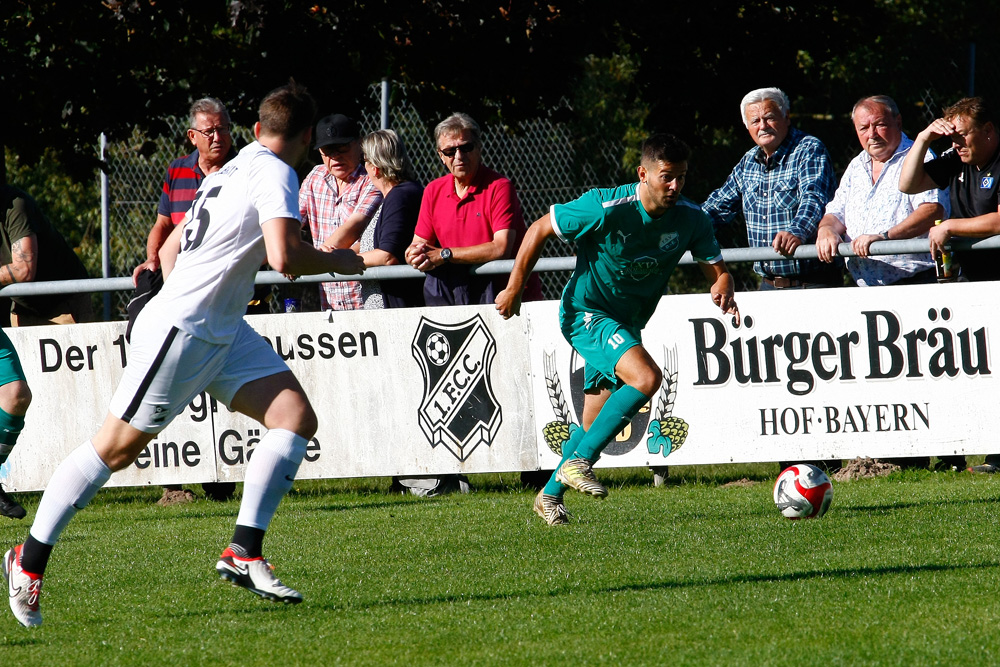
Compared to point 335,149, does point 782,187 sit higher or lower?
lower

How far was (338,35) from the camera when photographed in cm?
1435

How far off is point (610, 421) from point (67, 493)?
297 centimetres

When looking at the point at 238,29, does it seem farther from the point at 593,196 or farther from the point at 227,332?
→ the point at 227,332

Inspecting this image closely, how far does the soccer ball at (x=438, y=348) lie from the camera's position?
28.6 ft

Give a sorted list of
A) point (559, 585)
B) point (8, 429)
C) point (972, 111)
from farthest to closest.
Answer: point (972, 111)
point (8, 429)
point (559, 585)

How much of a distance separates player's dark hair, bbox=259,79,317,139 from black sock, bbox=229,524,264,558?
1561 mm

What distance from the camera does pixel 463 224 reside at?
28.6 ft

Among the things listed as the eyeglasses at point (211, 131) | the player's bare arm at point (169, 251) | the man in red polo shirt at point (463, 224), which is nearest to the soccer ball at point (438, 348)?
the man in red polo shirt at point (463, 224)

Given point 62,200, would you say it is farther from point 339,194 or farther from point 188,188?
point 339,194

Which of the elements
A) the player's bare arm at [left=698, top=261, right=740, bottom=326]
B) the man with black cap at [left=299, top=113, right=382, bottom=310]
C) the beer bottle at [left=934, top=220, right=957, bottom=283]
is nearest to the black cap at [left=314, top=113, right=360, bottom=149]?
the man with black cap at [left=299, top=113, right=382, bottom=310]

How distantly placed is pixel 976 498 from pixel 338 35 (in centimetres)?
936

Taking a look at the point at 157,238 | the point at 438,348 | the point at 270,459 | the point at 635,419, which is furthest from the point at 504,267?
the point at 270,459

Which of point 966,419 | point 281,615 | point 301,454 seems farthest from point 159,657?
point 966,419

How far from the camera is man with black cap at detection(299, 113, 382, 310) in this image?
344 inches
